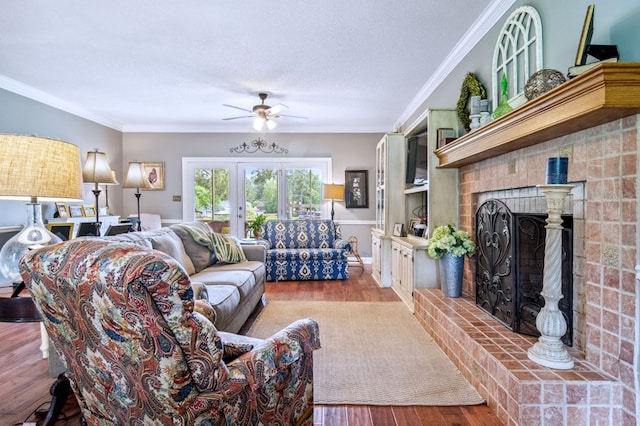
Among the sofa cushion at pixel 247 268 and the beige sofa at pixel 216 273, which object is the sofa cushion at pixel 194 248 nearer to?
the beige sofa at pixel 216 273

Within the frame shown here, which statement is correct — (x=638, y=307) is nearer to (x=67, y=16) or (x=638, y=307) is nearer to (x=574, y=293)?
(x=574, y=293)

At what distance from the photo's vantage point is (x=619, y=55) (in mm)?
1604

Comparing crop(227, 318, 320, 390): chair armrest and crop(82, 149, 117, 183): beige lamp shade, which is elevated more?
crop(82, 149, 117, 183): beige lamp shade

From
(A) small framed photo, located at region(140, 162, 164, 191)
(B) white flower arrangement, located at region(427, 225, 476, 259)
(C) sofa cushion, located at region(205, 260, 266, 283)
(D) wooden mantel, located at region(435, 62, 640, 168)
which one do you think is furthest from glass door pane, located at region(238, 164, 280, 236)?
(D) wooden mantel, located at region(435, 62, 640, 168)

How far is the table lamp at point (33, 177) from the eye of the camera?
1.55 metres

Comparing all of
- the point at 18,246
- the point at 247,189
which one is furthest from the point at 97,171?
the point at 247,189

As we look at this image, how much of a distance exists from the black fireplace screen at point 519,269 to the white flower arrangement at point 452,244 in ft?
1.00

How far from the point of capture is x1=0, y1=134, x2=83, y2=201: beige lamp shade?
154cm

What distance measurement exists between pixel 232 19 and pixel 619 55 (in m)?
2.57

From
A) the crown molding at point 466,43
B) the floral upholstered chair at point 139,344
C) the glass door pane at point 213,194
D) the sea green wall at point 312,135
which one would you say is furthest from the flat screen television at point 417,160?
the glass door pane at point 213,194

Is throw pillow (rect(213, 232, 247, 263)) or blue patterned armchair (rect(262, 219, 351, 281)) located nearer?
throw pillow (rect(213, 232, 247, 263))

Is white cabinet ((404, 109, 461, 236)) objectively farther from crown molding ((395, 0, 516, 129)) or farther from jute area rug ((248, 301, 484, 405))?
jute area rug ((248, 301, 484, 405))

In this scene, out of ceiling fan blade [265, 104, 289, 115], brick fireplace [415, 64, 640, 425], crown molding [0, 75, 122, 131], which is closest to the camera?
brick fireplace [415, 64, 640, 425]

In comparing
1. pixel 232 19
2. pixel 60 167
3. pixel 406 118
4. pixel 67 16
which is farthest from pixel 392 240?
pixel 67 16
